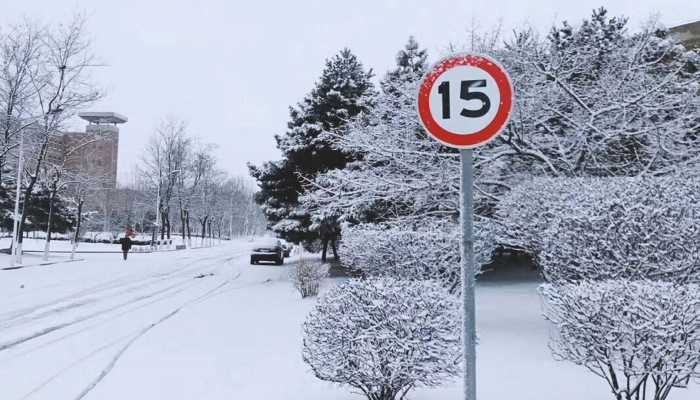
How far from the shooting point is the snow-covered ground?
17.5ft

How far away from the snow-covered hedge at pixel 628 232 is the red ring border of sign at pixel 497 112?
3616 mm

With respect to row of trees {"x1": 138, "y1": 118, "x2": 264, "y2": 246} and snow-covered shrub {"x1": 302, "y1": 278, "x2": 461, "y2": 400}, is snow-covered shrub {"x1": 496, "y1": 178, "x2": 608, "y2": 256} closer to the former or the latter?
snow-covered shrub {"x1": 302, "y1": 278, "x2": 461, "y2": 400}

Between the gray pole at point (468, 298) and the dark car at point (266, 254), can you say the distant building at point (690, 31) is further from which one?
the gray pole at point (468, 298)

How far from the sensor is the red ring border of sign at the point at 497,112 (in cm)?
325

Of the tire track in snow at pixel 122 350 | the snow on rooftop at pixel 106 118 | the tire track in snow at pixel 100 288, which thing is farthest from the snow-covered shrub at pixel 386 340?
the snow on rooftop at pixel 106 118

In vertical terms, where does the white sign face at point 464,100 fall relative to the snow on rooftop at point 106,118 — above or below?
below

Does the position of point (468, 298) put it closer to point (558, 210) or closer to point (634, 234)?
point (634, 234)

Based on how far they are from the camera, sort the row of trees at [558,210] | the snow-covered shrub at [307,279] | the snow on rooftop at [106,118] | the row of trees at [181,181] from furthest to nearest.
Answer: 1. the snow on rooftop at [106,118]
2. the row of trees at [181,181]
3. the snow-covered shrub at [307,279]
4. the row of trees at [558,210]

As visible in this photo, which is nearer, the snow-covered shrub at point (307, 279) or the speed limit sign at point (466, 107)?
the speed limit sign at point (466, 107)

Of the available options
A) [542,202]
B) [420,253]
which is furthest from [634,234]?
[420,253]

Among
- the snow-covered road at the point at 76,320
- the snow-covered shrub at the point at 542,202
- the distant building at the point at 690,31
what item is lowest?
the snow-covered road at the point at 76,320

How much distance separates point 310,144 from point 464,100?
1870cm

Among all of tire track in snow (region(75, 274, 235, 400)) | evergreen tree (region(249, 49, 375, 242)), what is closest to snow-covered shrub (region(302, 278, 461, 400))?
tire track in snow (region(75, 274, 235, 400))

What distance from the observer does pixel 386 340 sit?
158 inches
